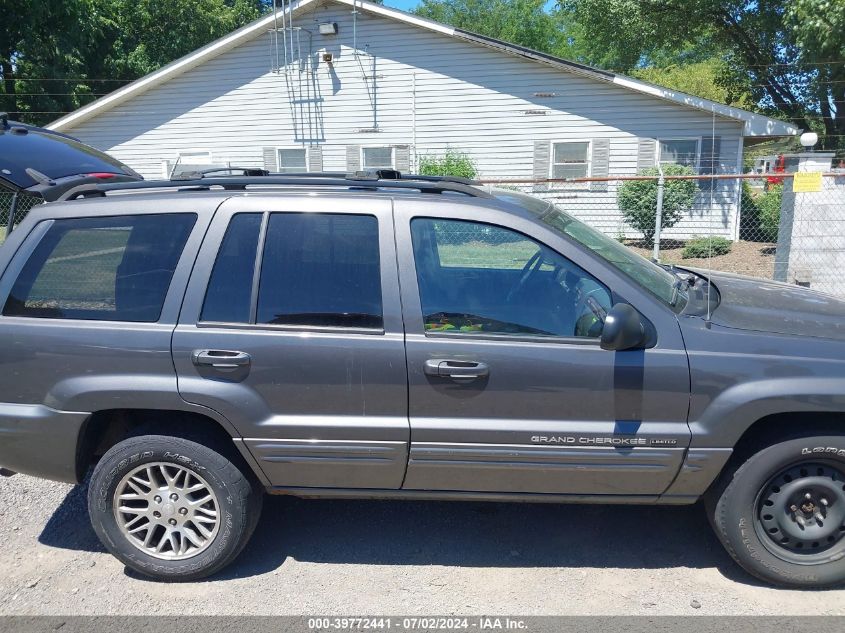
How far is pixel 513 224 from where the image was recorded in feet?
9.96

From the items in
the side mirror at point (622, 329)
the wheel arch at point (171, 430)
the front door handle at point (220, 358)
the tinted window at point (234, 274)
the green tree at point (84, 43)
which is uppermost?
the green tree at point (84, 43)

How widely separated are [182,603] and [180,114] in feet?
57.0

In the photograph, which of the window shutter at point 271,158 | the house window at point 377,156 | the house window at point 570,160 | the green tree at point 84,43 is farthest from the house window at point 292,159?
the green tree at point 84,43

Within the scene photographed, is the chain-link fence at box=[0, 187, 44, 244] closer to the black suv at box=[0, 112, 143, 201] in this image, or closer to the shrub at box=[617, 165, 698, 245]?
the black suv at box=[0, 112, 143, 201]

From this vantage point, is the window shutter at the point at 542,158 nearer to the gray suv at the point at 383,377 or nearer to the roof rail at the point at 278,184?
the roof rail at the point at 278,184

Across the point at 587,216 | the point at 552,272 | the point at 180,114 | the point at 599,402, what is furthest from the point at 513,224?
the point at 180,114

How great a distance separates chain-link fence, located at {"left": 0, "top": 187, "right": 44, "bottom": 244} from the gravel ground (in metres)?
1.81

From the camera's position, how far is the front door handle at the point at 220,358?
9.71 feet

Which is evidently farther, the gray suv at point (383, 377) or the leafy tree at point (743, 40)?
the leafy tree at point (743, 40)

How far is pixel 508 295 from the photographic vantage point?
3.11 metres

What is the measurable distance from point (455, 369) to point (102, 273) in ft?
6.00

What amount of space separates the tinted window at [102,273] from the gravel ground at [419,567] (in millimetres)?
1297

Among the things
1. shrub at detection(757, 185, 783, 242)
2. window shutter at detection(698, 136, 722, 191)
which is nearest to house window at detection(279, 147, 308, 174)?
window shutter at detection(698, 136, 722, 191)

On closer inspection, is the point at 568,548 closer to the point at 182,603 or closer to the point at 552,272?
the point at 552,272
